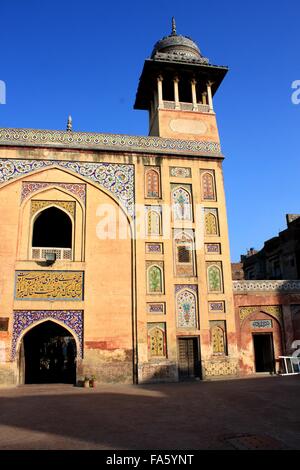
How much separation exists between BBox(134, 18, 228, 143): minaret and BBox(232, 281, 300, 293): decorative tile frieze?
6123 mm

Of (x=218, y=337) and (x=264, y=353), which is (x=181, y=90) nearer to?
(x=218, y=337)

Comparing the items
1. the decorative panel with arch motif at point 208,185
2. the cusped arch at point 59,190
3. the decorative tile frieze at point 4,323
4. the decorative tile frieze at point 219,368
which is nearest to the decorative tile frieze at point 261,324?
the decorative tile frieze at point 219,368

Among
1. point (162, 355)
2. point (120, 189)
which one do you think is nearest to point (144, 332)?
point (162, 355)

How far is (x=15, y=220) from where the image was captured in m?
14.1

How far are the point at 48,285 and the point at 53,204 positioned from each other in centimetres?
302

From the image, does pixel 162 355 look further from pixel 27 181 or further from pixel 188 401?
pixel 27 181

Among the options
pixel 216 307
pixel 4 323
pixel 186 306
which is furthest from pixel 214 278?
pixel 4 323

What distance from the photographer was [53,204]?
14641mm

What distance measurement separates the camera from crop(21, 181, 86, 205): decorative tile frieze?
14531 millimetres

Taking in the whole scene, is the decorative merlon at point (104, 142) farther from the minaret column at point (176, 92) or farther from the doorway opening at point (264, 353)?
the doorway opening at point (264, 353)

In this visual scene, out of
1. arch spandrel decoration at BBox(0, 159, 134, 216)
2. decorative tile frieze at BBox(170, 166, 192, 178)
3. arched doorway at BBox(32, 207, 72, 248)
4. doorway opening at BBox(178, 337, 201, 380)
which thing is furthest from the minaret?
doorway opening at BBox(178, 337, 201, 380)

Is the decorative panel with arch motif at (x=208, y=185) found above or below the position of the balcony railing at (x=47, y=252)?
above

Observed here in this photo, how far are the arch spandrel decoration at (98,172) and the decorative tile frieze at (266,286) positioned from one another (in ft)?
16.6

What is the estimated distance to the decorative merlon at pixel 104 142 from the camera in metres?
15.0
